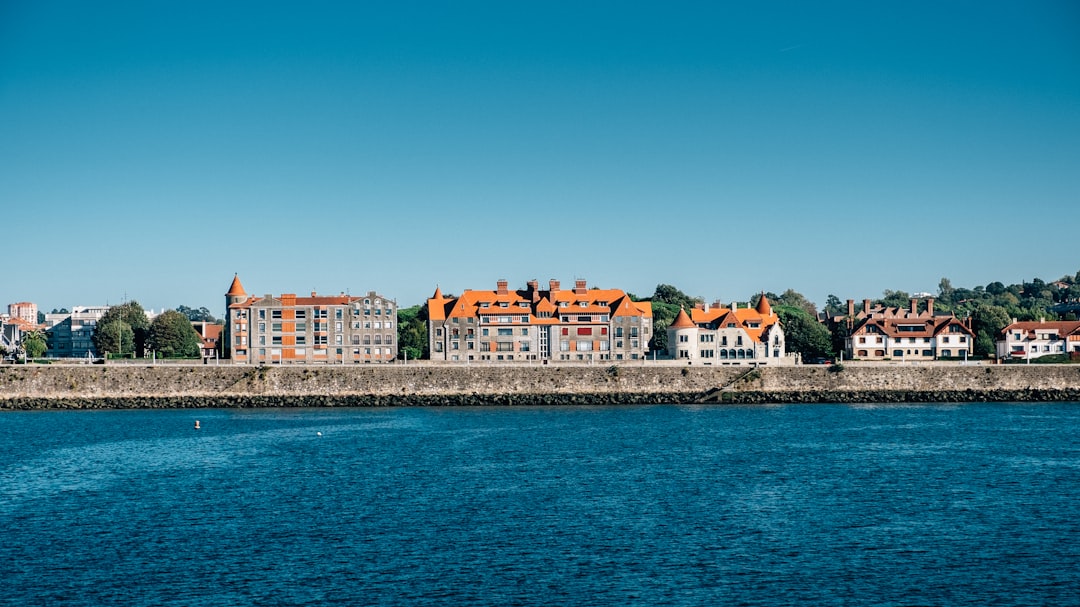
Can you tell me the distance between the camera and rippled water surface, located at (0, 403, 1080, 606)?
3012 cm

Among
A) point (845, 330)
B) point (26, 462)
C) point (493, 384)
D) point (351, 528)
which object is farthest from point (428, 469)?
point (845, 330)

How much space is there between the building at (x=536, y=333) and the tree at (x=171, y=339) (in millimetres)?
32651

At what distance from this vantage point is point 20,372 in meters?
83.0

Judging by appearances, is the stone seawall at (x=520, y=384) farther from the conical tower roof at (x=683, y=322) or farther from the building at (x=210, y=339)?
the building at (x=210, y=339)

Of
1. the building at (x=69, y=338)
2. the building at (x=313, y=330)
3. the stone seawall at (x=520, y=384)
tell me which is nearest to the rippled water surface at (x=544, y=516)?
the stone seawall at (x=520, y=384)

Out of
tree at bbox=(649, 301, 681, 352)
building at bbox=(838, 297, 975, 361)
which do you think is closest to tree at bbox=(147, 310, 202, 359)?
tree at bbox=(649, 301, 681, 352)

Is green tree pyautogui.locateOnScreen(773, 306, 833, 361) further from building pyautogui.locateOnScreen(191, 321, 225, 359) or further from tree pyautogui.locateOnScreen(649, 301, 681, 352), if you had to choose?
building pyautogui.locateOnScreen(191, 321, 225, 359)

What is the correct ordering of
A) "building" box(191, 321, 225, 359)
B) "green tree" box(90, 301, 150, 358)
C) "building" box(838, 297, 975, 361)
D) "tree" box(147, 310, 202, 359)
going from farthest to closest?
1. "building" box(191, 321, 225, 359)
2. "green tree" box(90, 301, 150, 358)
3. "tree" box(147, 310, 202, 359)
4. "building" box(838, 297, 975, 361)

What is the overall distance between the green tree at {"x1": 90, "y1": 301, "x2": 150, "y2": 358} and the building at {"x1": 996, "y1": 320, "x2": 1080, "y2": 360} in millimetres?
93063

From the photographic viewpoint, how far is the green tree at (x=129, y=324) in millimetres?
119000

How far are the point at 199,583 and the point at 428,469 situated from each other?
1924 centimetres

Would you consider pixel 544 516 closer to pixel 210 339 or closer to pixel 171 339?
pixel 171 339

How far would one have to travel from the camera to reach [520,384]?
85062 mm

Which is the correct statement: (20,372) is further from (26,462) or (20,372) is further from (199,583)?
(199,583)
